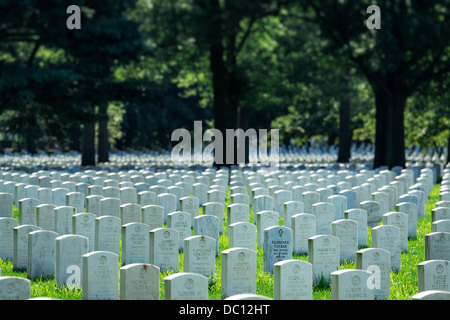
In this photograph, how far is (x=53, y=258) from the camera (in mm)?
9672

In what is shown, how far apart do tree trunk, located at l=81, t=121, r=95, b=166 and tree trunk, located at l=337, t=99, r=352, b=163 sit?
1510cm

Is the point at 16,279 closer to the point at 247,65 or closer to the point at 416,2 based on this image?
the point at 416,2

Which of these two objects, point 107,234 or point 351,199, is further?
point 351,199

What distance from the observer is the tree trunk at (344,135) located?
4199 cm

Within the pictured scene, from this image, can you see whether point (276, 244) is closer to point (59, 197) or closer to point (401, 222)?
point (401, 222)

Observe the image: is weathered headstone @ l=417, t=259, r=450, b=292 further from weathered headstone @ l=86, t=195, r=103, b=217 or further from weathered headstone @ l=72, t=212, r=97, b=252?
weathered headstone @ l=86, t=195, r=103, b=217

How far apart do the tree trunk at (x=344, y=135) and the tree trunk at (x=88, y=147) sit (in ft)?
49.5

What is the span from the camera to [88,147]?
112ft

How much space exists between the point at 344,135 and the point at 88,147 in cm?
1631

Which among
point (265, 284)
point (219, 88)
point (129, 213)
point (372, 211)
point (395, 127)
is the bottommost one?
point (265, 284)

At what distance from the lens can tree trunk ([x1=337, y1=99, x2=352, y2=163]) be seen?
1653 inches

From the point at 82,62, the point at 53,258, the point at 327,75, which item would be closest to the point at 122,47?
the point at 82,62

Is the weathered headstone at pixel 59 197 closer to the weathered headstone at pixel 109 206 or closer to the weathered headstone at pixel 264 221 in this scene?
the weathered headstone at pixel 109 206

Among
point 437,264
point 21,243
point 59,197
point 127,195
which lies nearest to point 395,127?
point 127,195
